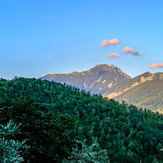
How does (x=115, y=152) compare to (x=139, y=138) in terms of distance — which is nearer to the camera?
(x=115, y=152)

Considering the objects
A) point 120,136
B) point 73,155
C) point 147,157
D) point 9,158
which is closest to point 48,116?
point 73,155

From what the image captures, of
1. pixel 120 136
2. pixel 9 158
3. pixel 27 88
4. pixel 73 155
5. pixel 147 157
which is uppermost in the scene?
pixel 27 88

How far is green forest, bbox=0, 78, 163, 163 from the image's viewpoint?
2180 centimetres

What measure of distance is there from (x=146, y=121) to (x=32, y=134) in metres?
120

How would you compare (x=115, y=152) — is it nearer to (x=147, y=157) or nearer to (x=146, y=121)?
(x=147, y=157)

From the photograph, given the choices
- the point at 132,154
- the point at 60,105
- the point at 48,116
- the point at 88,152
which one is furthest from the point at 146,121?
the point at 88,152

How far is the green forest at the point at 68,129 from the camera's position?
21802 millimetres

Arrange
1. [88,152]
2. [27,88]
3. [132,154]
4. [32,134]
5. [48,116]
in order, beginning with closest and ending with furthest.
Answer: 1. [88,152]
2. [32,134]
3. [48,116]
4. [132,154]
5. [27,88]

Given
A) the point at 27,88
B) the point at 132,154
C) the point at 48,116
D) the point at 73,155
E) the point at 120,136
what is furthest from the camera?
the point at 27,88

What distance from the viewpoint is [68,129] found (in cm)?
3238

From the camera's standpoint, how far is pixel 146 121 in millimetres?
135875

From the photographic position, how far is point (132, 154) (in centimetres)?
9806

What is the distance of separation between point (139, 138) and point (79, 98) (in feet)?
166

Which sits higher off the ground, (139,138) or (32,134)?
(32,134)
